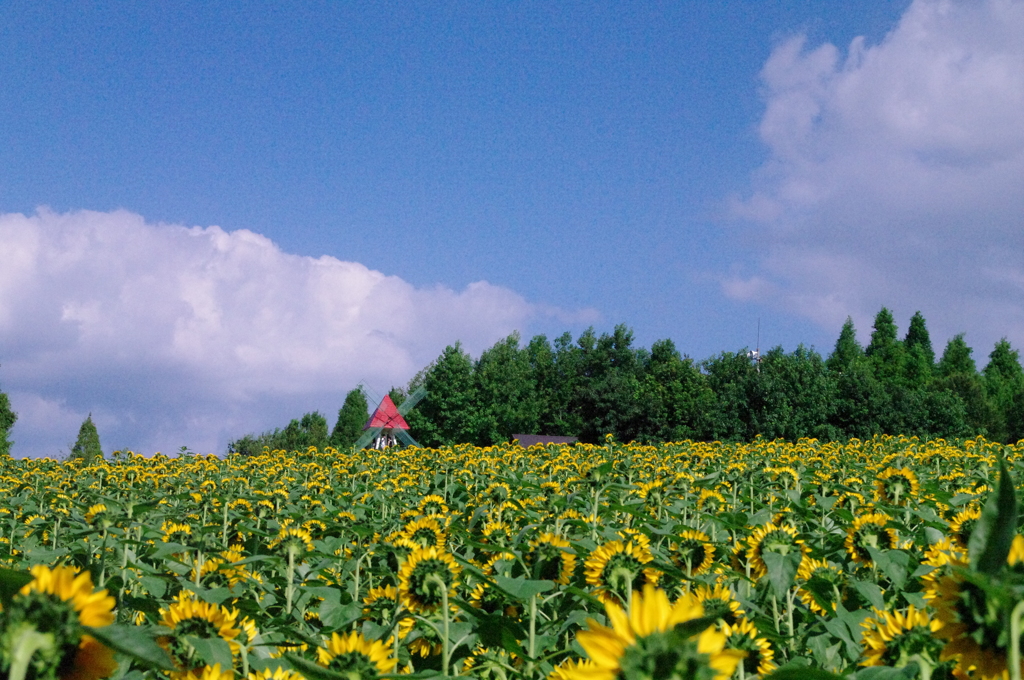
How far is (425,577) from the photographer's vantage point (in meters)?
2.54

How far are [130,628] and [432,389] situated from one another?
193ft

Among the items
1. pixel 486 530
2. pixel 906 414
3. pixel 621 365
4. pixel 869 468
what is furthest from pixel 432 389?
pixel 486 530

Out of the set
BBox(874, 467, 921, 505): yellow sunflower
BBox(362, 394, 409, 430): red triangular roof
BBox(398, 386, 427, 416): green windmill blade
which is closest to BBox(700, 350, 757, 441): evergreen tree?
BBox(362, 394, 409, 430): red triangular roof

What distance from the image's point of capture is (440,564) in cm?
257

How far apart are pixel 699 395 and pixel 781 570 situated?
196ft

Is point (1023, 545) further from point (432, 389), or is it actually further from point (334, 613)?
point (432, 389)

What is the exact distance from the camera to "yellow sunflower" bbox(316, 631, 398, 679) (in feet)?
5.85

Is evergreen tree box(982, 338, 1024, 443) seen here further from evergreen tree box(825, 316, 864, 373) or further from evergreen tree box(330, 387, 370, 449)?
evergreen tree box(330, 387, 370, 449)

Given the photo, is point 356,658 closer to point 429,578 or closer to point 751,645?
point 429,578

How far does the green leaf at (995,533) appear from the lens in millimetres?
958

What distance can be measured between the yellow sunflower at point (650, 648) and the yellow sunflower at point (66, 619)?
61cm

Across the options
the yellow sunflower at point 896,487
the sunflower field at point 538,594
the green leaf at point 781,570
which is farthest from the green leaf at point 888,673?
the yellow sunflower at point 896,487

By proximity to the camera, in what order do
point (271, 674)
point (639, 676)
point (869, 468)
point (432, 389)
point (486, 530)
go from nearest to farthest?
point (639, 676)
point (271, 674)
point (486, 530)
point (869, 468)
point (432, 389)

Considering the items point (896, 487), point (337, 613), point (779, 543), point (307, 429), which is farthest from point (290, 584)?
point (307, 429)
